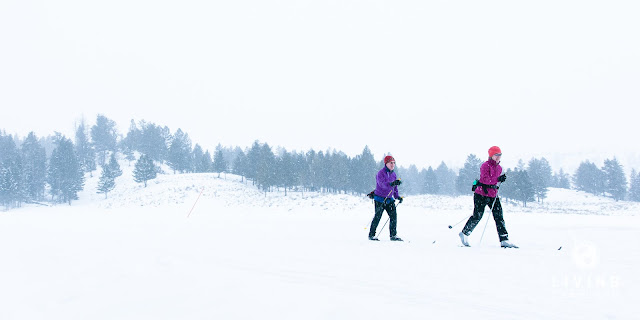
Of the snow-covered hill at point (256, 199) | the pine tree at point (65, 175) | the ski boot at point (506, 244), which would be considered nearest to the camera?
the ski boot at point (506, 244)

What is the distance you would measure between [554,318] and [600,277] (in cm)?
187

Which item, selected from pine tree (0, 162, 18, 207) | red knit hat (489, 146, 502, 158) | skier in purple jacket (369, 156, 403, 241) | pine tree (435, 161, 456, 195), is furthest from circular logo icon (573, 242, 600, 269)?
pine tree (435, 161, 456, 195)

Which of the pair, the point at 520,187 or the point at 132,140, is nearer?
the point at 520,187

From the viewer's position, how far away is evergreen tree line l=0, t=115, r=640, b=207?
50312 millimetres

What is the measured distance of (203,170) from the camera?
229 feet

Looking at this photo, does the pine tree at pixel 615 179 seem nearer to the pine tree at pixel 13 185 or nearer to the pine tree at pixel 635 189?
the pine tree at pixel 635 189

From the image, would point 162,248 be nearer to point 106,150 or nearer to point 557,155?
point 106,150

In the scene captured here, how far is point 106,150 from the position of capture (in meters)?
76.9

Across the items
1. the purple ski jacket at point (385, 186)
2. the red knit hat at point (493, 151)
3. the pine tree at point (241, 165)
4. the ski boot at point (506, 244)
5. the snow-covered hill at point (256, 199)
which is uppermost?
the pine tree at point (241, 165)

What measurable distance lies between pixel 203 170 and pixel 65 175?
2401 centimetres

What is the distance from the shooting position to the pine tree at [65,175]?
50469mm

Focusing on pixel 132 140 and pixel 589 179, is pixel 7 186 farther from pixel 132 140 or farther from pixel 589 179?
pixel 589 179

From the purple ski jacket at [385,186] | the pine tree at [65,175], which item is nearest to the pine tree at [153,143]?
the pine tree at [65,175]

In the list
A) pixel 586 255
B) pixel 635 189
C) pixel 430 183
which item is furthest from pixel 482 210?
pixel 635 189
